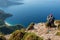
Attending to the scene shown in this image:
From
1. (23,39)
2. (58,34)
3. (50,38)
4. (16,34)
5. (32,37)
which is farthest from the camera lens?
(58,34)

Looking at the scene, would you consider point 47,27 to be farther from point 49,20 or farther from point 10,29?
point 10,29

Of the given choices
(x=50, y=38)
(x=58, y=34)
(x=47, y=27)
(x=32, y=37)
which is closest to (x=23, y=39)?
(x=32, y=37)

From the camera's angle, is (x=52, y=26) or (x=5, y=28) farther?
(x=5, y=28)

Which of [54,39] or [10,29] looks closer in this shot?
[54,39]

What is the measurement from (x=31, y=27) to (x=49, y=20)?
3.76 meters

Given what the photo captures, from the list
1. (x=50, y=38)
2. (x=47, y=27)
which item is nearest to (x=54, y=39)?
(x=50, y=38)

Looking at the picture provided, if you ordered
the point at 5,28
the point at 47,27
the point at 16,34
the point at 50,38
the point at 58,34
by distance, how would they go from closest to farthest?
the point at 16,34 < the point at 50,38 < the point at 58,34 < the point at 47,27 < the point at 5,28

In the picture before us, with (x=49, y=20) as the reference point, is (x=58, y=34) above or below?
below

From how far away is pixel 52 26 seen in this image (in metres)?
28.8

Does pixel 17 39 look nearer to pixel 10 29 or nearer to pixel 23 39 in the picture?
pixel 23 39

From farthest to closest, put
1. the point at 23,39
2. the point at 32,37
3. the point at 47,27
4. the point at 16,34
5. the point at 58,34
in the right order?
the point at 47,27 → the point at 58,34 → the point at 16,34 → the point at 23,39 → the point at 32,37

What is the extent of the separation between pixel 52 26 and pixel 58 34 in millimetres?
7003

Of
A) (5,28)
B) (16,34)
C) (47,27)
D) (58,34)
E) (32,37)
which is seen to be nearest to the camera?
(32,37)

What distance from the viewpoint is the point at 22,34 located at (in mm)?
18438
